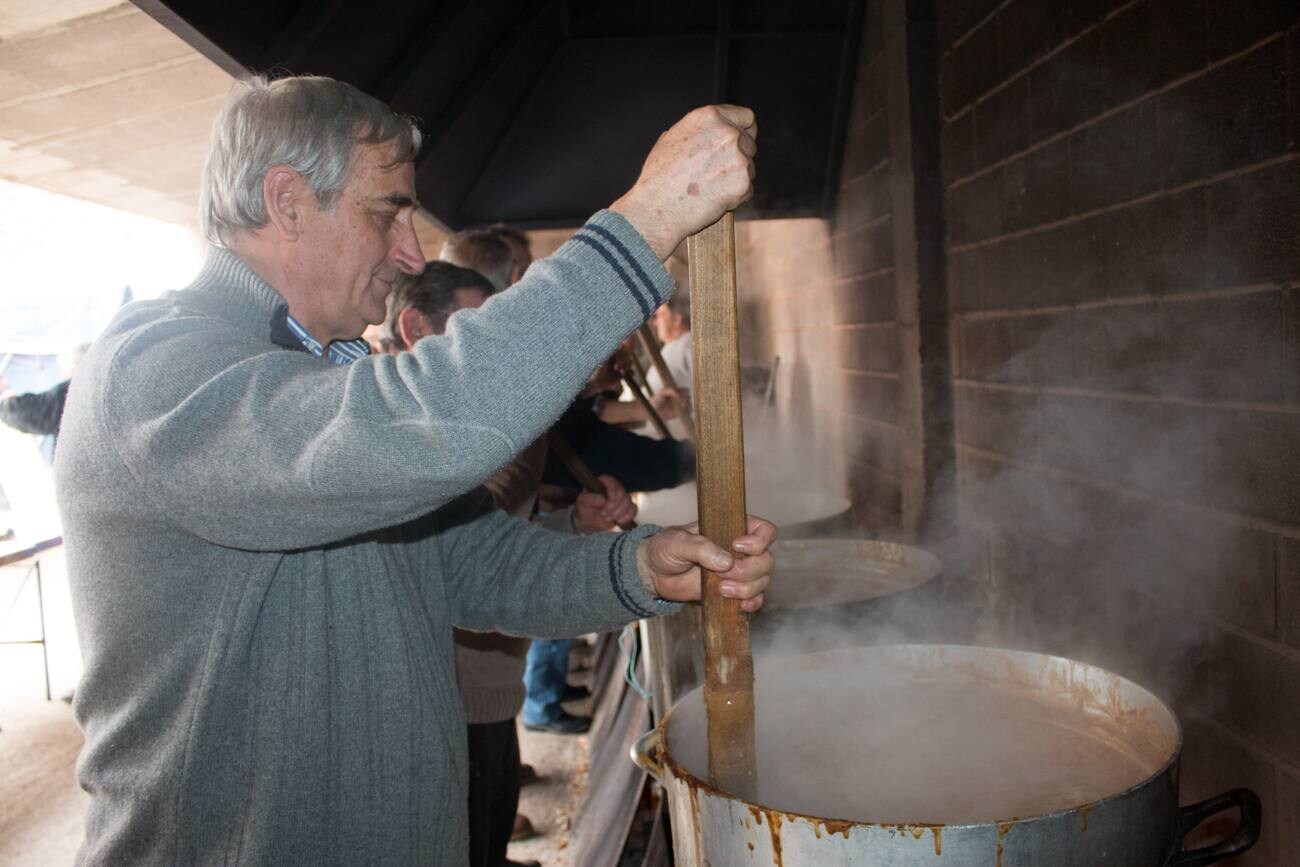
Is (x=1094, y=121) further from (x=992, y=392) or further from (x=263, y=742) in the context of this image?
(x=263, y=742)

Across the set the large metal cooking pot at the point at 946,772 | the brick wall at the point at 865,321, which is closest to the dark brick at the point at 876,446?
the brick wall at the point at 865,321

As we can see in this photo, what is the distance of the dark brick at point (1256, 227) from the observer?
5.31 feet

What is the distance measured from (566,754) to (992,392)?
327 cm

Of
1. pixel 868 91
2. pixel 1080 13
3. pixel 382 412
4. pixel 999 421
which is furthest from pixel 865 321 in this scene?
pixel 382 412

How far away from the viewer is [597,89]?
407cm

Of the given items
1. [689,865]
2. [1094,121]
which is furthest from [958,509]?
[689,865]

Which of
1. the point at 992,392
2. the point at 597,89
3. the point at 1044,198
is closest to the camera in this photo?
the point at 1044,198

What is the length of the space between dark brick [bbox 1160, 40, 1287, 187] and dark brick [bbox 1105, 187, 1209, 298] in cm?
6

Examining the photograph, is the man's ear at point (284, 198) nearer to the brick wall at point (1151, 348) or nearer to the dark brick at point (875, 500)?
the brick wall at point (1151, 348)

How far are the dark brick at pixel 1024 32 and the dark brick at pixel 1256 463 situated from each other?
3.56ft

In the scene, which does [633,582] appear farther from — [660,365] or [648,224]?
[660,365]

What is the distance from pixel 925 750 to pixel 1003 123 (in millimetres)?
1779

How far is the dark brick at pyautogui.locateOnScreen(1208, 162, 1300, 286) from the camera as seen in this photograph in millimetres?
1618

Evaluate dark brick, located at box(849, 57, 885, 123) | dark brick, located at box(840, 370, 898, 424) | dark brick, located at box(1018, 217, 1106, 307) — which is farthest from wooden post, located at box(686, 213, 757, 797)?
dark brick, located at box(849, 57, 885, 123)
